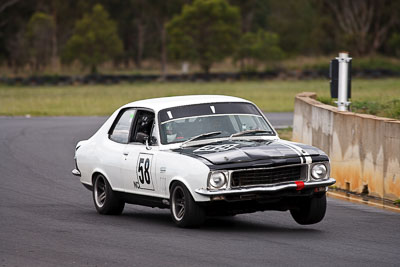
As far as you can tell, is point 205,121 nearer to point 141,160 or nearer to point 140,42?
point 141,160

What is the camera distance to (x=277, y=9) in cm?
10944

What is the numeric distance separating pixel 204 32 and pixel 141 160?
2694 inches

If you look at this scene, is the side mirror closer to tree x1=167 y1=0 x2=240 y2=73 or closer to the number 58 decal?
the number 58 decal

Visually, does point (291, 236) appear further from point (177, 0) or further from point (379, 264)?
point (177, 0)

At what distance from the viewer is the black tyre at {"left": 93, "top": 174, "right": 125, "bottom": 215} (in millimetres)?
11391

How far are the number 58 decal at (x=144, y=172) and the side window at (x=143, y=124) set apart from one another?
36 centimetres

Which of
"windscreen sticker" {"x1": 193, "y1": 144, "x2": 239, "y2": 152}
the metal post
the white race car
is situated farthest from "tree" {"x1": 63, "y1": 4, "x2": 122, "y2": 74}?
"windscreen sticker" {"x1": 193, "y1": 144, "x2": 239, "y2": 152}

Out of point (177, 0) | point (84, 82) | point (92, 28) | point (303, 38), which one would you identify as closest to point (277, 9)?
point (303, 38)

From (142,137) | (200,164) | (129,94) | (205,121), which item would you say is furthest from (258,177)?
(129,94)

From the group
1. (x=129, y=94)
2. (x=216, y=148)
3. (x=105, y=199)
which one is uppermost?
(x=216, y=148)

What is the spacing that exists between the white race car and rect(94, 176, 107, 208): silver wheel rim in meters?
0.01

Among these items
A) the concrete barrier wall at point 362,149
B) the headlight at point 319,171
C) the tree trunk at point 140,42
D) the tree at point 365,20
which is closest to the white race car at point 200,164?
the headlight at point 319,171

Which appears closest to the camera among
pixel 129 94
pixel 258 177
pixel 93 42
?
pixel 258 177

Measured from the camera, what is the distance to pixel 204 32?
78438 mm
